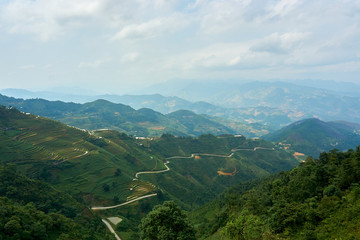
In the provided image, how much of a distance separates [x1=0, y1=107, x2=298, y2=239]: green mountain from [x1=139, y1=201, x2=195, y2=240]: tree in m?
31.4

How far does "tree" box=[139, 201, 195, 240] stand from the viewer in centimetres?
3372

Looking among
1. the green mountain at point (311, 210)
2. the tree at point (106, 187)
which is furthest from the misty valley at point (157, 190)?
the tree at point (106, 187)

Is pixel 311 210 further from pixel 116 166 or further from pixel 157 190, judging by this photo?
pixel 116 166

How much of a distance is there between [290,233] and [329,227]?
15.6 feet

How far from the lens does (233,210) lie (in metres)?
47.8

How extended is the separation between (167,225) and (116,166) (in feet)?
270

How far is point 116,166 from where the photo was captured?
4365 inches

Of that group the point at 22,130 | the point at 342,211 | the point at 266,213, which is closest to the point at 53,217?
the point at 266,213

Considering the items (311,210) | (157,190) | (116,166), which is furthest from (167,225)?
(116,166)

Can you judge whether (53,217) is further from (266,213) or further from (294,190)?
(294,190)

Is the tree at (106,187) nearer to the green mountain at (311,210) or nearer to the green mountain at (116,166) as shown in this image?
the green mountain at (116,166)

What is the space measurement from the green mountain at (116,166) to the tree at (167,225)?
31420 mm

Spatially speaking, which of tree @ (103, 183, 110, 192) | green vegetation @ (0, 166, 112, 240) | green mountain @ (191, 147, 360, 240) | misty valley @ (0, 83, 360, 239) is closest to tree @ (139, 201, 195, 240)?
misty valley @ (0, 83, 360, 239)

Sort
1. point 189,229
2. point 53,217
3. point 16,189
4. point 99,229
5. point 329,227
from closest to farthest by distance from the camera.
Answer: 1. point 329,227
2. point 189,229
3. point 53,217
4. point 16,189
5. point 99,229
